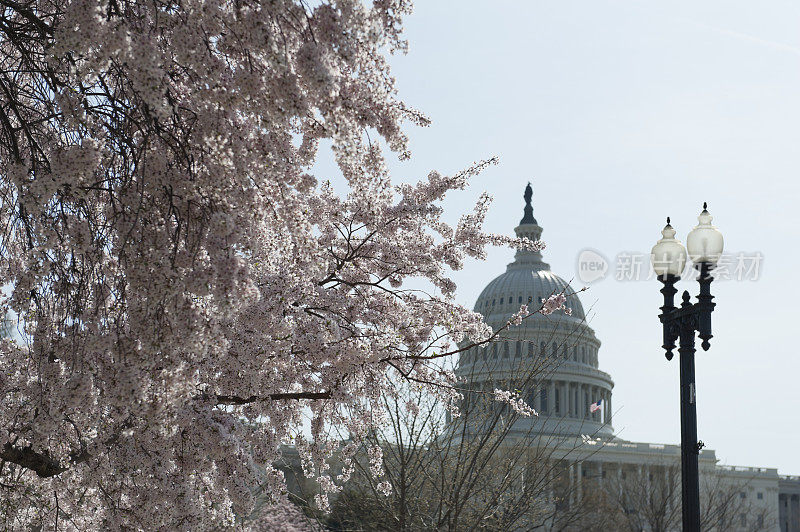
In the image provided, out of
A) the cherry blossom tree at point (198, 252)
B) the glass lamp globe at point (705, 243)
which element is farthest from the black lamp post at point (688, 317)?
the cherry blossom tree at point (198, 252)

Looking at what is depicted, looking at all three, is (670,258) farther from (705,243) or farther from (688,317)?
(688,317)

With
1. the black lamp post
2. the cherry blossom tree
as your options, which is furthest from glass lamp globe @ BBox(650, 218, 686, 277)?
the cherry blossom tree

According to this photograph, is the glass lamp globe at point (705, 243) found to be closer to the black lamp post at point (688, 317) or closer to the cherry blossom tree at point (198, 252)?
the black lamp post at point (688, 317)

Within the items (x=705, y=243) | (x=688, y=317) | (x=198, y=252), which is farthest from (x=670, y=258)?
(x=198, y=252)

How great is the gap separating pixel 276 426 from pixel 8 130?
386 cm

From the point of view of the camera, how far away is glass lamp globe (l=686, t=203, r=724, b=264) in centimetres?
1245

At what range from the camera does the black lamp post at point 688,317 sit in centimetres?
1159

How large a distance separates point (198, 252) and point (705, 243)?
8106 millimetres

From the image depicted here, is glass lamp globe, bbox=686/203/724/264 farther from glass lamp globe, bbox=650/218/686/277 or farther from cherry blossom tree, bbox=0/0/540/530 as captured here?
cherry blossom tree, bbox=0/0/540/530

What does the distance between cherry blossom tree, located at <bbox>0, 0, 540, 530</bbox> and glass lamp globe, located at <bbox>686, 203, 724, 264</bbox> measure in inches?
124

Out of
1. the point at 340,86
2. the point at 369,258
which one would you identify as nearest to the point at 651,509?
the point at 369,258

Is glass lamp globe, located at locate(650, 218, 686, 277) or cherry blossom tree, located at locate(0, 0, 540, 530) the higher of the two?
glass lamp globe, located at locate(650, 218, 686, 277)

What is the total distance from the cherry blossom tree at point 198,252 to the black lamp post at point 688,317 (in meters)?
2.85

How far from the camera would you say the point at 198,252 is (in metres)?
6.11
